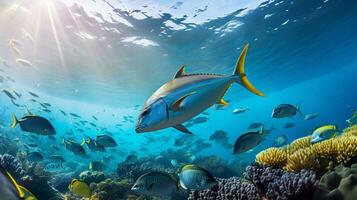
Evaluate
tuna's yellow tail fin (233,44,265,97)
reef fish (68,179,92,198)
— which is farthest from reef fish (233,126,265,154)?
reef fish (68,179,92,198)

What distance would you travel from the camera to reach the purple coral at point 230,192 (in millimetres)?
4367

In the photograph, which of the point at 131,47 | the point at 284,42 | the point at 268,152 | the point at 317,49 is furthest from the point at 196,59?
the point at 268,152

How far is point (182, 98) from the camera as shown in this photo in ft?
8.14

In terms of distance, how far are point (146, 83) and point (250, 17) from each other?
20.4m

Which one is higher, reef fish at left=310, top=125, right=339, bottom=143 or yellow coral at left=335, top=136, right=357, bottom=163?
reef fish at left=310, top=125, right=339, bottom=143

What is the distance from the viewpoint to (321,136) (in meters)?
6.42

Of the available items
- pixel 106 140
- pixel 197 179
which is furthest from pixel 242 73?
pixel 106 140

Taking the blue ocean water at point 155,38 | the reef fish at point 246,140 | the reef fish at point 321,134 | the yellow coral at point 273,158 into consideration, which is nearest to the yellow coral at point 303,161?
the yellow coral at point 273,158

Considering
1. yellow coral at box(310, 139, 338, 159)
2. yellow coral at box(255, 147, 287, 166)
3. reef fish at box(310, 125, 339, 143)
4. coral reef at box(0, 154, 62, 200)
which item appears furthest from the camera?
coral reef at box(0, 154, 62, 200)

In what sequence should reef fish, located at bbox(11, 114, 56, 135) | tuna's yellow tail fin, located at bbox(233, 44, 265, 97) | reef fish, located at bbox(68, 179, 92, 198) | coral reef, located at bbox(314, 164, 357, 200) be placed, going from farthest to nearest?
reef fish, located at bbox(11, 114, 56, 135) → reef fish, located at bbox(68, 179, 92, 198) → coral reef, located at bbox(314, 164, 357, 200) → tuna's yellow tail fin, located at bbox(233, 44, 265, 97)

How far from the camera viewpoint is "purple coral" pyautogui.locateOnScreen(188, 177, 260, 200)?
172 inches

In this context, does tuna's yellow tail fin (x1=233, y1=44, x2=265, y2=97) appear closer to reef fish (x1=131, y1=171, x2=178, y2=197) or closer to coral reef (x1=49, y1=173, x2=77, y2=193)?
reef fish (x1=131, y1=171, x2=178, y2=197)

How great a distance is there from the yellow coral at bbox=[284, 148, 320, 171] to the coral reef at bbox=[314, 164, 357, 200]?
667mm

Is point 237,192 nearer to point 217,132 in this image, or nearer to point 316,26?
point 217,132
